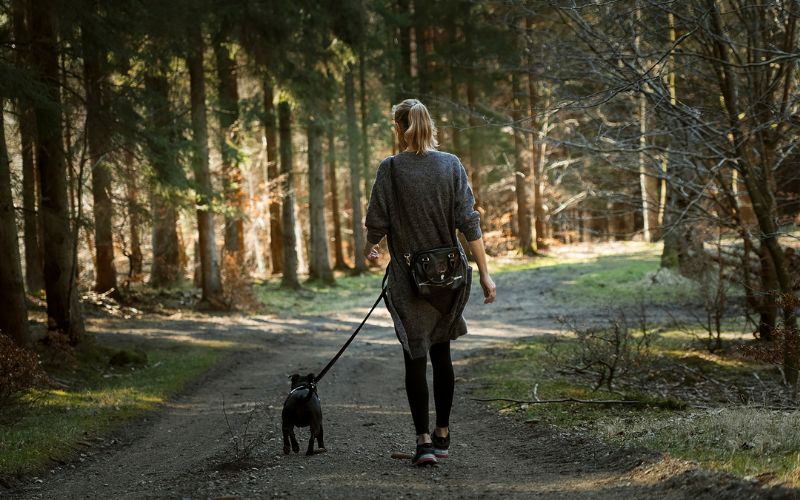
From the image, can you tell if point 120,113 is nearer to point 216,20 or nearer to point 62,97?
point 62,97

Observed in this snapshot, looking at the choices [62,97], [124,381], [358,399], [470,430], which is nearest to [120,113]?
[62,97]

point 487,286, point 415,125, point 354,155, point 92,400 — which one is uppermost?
point 354,155

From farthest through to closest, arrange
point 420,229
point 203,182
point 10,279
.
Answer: point 203,182 → point 10,279 → point 420,229

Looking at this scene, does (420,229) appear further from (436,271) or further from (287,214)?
(287,214)

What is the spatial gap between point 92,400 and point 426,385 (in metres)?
5.38

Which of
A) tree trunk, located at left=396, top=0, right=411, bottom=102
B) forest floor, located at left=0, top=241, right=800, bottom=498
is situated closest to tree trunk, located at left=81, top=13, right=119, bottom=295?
forest floor, located at left=0, top=241, right=800, bottom=498

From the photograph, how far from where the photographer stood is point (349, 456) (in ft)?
17.6

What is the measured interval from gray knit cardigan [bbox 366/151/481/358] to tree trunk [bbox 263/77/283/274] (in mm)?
15842

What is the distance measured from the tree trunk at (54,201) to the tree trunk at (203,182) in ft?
17.0

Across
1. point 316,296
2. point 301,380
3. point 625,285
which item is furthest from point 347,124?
point 301,380

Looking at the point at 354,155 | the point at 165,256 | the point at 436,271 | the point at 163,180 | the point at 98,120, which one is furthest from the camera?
the point at 354,155

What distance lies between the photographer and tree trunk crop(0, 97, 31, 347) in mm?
9633

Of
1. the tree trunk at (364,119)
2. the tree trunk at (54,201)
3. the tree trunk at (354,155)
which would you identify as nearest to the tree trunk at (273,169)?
the tree trunk at (354,155)

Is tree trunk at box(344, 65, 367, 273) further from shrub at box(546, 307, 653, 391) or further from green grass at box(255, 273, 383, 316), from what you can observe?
shrub at box(546, 307, 653, 391)
